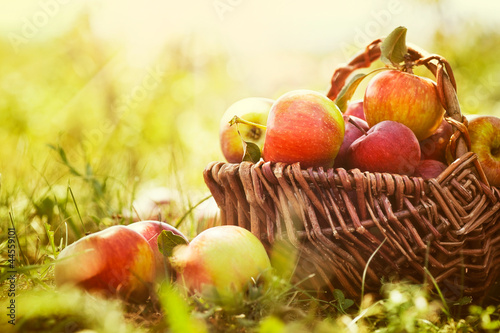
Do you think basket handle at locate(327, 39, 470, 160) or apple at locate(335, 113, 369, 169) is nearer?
basket handle at locate(327, 39, 470, 160)

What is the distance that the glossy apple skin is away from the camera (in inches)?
64.2

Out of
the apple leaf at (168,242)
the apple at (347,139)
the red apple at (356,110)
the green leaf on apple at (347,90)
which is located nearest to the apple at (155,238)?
the apple leaf at (168,242)

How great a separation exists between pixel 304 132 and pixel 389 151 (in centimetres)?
29

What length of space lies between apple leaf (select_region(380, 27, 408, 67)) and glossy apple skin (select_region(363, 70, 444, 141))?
0.23ft

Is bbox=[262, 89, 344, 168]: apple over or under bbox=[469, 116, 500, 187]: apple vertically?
over

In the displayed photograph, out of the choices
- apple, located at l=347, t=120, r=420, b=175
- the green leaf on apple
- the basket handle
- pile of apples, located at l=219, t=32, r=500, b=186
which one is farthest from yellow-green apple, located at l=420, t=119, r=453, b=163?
the green leaf on apple

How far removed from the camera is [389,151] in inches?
56.0

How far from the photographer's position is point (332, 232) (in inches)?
49.3

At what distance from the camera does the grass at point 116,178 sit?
3.44 ft

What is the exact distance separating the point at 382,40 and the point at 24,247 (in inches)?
68.3

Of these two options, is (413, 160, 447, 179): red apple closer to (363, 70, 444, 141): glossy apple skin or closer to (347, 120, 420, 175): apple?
(347, 120, 420, 175): apple

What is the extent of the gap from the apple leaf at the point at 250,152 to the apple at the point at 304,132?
0.11 feet

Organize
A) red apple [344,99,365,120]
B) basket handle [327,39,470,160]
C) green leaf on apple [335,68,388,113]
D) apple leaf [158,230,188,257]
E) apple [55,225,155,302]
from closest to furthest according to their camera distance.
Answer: apple [55,225,155,302], apple leaf [158,230,188,257], basket handle [327,39,470,160], green leaf on apple [335,68,388,113], red apple [344,99,365,120]

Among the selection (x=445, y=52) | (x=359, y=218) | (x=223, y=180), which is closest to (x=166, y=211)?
(x=223, y=180)
